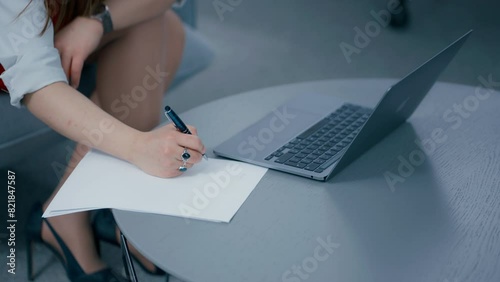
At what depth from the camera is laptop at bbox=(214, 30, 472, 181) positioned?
0.87 m

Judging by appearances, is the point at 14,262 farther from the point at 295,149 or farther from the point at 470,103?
the point at 470,103

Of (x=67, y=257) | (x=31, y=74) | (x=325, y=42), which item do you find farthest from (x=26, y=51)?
(x=325, y=42)

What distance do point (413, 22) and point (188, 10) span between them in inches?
35.8

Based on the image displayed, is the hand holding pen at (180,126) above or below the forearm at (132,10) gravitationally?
below

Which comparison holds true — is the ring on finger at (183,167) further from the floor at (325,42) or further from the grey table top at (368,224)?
the floor at (325,42)

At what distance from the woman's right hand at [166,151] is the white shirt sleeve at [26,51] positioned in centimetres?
Answer: 20

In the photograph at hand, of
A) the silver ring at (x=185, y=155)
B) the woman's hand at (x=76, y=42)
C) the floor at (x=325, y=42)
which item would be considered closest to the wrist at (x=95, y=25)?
the woman's hand at (x=76, y=42)

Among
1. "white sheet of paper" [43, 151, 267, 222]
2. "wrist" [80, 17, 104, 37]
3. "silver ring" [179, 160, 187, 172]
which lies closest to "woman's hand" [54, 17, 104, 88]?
"wrist" [80, 17, 104, 37]

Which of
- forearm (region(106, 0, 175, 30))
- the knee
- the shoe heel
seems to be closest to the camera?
forearm (region(106, 0, 175, 30))

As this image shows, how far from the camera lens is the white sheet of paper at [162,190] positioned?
81cm

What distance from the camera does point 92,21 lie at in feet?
3.85

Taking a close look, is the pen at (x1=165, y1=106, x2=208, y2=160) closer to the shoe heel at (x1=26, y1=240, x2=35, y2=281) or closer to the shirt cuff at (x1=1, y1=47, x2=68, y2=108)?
the shirt cuff at (x1=1, y1=47, x2=68, y2=108)

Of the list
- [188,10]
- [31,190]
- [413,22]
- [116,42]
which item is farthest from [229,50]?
[116,42]

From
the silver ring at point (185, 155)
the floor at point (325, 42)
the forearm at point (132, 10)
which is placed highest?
the forearm at point (132, 10)
